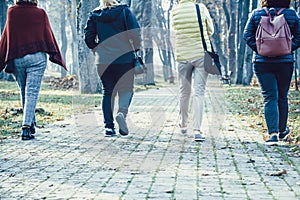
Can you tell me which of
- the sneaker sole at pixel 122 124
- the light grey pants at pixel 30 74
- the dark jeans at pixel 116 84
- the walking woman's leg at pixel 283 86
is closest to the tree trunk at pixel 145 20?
the dark jeans at pixel 116 84

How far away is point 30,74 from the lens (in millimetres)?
8328

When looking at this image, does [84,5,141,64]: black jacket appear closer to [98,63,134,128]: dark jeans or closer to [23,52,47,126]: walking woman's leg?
[98,63,134,128]: dark jeans

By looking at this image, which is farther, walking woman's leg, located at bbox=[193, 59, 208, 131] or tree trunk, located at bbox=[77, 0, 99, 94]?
tree trunk, located at bbox=[77, 0, 99, 94]

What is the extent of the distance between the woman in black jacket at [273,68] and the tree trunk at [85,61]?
13.5 metres

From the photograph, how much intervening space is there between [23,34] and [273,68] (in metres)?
3.67

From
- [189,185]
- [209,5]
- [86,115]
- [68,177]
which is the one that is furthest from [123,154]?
[209,5]

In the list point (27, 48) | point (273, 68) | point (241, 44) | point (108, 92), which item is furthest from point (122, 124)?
point (241, 44)

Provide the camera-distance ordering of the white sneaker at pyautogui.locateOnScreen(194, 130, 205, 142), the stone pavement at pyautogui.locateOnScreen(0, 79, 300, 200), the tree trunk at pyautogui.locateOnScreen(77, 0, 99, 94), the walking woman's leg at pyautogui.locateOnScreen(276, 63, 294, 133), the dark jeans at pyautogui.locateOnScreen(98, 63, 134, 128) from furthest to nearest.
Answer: the tree trunk at pyautogui.locateOnScreen(77, 0, 99, 94), the dark jeans at pyautogui.locateOnScreen(98, 63, 134, 128), the white sneaker at pyautogui.locateOnScreen(194, 130, 205, 142), the walking woman's leg at pyautogui.locateOnScreen(276, 63, 294, 133), the stone pavement at pyautogui.locateOnScreen(0, 79, 300, 200)

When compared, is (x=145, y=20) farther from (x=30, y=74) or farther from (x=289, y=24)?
(x=289, y=24)

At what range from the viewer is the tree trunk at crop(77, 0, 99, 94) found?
20641 millimetres

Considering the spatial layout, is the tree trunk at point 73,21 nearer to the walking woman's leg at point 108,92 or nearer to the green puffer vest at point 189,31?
the walking woman's leg at point 108,92

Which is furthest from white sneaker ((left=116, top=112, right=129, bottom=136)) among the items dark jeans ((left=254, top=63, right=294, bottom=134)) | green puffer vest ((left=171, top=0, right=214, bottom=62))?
dark jeans ((left=254, top=63, right=294, bottom=134))

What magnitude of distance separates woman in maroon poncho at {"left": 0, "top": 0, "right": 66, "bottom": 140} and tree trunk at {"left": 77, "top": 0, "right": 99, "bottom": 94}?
12.4 metres

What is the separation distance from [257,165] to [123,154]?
1.71 meters
